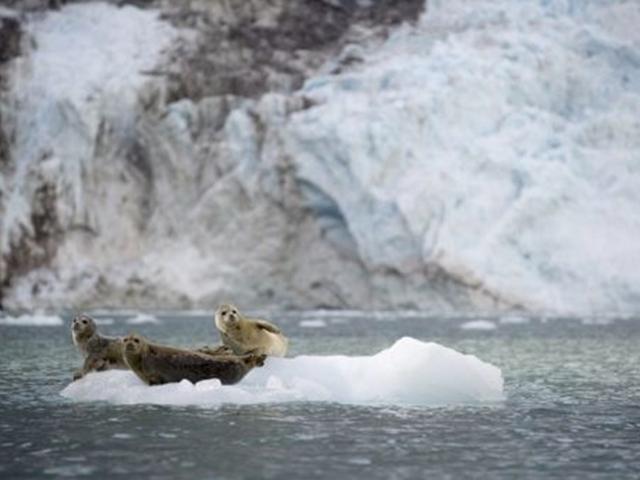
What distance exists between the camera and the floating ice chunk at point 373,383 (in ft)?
33.6

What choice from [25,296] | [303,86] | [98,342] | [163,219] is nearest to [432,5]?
[303,86]

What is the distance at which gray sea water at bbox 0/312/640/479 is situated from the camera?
6.71 meters

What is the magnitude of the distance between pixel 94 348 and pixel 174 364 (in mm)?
1441

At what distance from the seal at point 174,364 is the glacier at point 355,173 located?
82.4ft

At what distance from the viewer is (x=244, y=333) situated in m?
11.3

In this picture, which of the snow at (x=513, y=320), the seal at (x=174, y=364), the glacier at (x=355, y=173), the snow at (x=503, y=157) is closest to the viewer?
the seal at (x=174, y=364)

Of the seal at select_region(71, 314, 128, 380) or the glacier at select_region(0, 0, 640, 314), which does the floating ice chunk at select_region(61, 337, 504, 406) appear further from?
the glacier at select_region(0, 0, 640, 314)

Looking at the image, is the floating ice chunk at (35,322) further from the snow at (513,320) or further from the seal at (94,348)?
the seal at (94,348)

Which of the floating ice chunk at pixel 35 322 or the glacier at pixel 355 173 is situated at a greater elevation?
the glacier at pixel 355 173

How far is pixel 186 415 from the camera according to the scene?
914 centimetres

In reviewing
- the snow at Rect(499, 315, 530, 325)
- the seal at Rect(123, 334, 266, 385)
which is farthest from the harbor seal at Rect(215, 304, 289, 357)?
the snow at Rect(499, 315, 530, 325)

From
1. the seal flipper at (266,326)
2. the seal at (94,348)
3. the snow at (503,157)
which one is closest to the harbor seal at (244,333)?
Result: the seal flipper at (266,326)

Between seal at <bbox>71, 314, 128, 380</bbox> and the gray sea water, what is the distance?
0.57 m

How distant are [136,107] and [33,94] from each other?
4085mm
